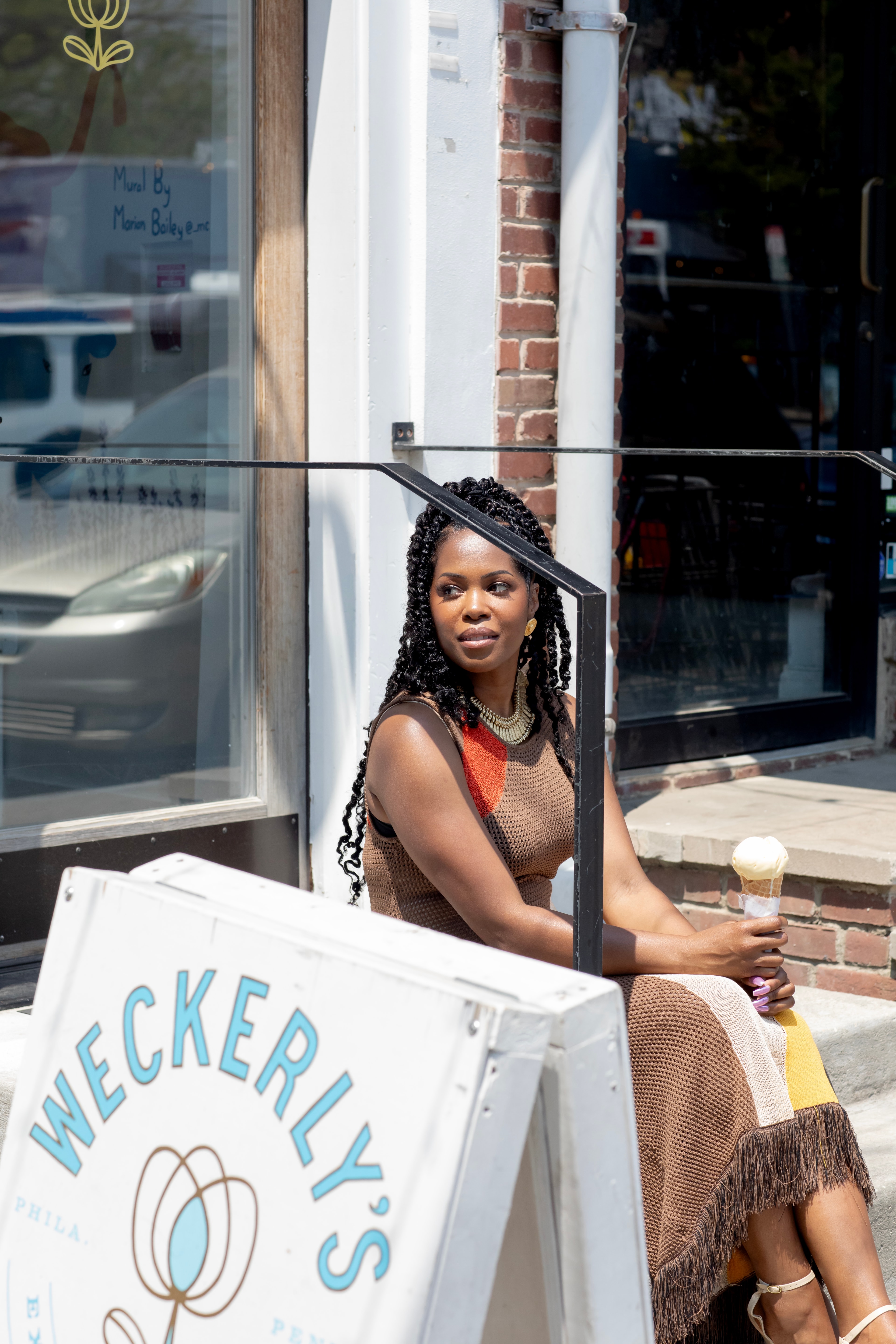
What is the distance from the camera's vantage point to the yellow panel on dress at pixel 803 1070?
240 cm

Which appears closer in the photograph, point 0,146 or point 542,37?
point 0,146

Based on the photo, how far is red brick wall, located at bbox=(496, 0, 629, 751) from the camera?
3791 mm

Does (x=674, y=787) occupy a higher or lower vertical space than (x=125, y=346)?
lower

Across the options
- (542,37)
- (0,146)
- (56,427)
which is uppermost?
(542,37)

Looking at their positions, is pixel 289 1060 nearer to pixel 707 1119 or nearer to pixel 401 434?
pixel 707 1119

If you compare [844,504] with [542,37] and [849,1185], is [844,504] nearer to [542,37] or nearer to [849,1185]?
[542,37]

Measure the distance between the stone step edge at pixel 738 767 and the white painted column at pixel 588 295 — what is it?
0.84m

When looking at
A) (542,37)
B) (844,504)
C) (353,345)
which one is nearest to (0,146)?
(353,345)

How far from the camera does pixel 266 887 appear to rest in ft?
6.48

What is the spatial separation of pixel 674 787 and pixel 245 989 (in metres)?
3.06

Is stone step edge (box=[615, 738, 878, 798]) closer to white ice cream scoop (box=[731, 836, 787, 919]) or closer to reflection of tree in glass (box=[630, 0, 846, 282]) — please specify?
reflection of tree in glass (box=[630, 0, 846, 282])

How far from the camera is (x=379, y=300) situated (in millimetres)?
3576

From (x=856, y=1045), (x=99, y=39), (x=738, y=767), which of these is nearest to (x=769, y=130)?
(x=738, y=767)

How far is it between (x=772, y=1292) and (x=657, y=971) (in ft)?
1.65
